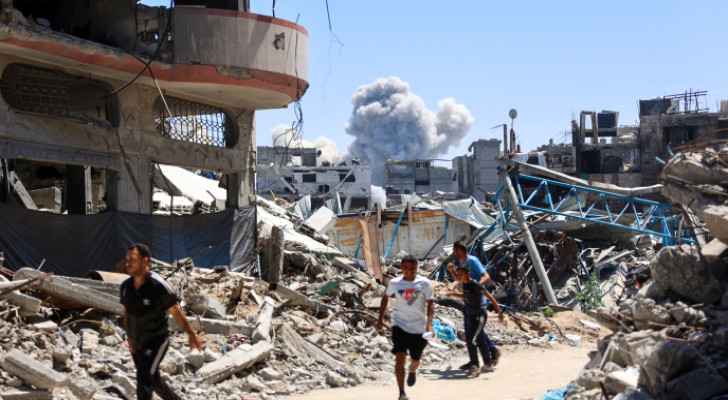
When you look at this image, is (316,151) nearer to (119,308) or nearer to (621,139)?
(621,139)

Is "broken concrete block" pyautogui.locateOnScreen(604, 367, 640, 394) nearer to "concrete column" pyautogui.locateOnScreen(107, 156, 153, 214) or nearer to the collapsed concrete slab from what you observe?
the collapsed concrete slab

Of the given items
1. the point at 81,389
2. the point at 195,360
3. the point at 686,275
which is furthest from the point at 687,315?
the point at 81,389

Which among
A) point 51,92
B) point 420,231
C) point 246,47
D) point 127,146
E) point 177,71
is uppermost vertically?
point 246,47

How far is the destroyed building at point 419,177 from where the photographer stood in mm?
107688

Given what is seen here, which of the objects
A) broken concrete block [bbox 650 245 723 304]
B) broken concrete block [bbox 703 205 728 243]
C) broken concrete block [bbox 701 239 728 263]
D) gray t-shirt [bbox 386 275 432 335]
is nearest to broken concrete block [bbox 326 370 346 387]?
gray t-shirt [bbox 386 275 432 335]

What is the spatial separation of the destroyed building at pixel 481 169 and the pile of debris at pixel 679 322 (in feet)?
281

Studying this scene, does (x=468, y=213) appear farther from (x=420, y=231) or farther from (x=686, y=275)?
(x=686, y=275)

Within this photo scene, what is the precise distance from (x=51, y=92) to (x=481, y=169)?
83652mm

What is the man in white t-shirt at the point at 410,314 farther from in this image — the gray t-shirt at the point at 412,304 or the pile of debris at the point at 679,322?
the pile of debris at the point at 679,322

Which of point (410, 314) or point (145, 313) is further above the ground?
point (145, 313)

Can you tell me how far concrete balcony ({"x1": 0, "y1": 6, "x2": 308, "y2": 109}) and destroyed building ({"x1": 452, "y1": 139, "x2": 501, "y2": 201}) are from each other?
7553cm

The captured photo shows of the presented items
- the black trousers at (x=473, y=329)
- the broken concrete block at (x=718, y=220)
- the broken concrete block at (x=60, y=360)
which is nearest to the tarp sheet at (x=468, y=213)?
the black trousers at (x=473, y=329)

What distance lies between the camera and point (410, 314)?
9.95m

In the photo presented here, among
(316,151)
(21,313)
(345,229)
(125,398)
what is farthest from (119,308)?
(316,151)
